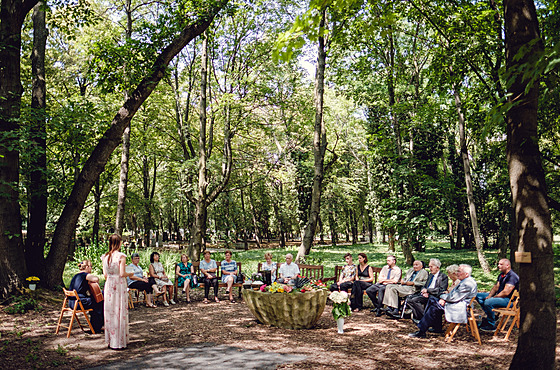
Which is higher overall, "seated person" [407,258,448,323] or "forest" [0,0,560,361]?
"forest" [0,0,560,361]

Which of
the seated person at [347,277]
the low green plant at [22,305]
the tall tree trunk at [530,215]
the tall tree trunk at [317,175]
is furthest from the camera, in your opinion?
the tall tree trunk at [317,175]

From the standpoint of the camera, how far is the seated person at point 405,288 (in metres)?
8.45

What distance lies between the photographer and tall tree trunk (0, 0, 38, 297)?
345 inches

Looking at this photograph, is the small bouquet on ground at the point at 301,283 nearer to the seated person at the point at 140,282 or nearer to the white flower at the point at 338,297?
the white flower at the point at 338,297

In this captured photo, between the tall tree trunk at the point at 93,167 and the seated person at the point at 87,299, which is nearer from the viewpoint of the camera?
the seated person at the point at 87,299

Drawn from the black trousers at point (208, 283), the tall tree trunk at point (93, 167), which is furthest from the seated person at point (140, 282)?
the tall tree trunk at point (93, 167)

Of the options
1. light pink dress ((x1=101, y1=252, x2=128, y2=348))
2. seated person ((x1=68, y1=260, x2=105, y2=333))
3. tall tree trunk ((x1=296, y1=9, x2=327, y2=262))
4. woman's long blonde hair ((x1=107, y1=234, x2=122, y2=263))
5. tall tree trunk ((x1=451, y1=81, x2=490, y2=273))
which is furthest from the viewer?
tall tree trunk ((x1=451, y1=81, x2=490, y2=273))

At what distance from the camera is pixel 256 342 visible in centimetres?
653

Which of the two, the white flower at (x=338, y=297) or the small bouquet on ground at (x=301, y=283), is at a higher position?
the small bouquet on ground at (x=301, y=283)

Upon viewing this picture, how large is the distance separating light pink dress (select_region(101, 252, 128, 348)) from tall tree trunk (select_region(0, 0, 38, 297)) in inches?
151

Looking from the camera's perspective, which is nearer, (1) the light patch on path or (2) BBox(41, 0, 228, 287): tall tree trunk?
(1) the light patch on path

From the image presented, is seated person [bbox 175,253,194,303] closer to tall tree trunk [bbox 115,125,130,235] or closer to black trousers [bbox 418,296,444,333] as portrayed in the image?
tall tree trunk [bbox 115,125,130,235]

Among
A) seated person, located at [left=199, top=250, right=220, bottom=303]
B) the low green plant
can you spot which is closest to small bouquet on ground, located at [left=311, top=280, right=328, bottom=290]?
seated person, located at [left=199, top=250, right=220, bottom=303]

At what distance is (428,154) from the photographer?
26.6 m
